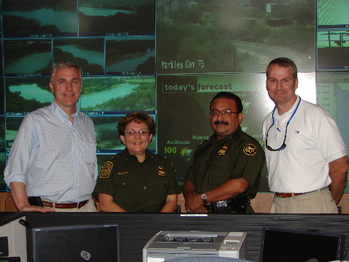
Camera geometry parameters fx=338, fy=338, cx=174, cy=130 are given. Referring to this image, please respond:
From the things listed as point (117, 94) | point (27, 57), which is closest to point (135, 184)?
point (117, 94)

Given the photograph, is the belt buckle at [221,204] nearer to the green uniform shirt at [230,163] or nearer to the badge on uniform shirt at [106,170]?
the green uniform shirt at [230,163]

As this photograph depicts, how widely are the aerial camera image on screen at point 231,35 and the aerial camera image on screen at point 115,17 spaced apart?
0.12 metres

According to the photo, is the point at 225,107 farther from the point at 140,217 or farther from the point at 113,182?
the point at 140,217

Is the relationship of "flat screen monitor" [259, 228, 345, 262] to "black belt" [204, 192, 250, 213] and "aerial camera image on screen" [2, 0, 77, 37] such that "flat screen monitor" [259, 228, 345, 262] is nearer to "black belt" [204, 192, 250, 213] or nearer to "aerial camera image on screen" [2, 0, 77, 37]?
"black belt" [204, 192, 250, 213]

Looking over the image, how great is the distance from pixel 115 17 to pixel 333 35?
2.10m

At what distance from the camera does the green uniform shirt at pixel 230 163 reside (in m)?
2.36

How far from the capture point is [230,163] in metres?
2.43

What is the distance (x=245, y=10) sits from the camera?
3.20 metres

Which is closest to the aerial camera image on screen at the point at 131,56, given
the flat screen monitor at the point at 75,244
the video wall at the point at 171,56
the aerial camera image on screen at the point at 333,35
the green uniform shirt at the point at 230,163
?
the video wall at the point at 171,56

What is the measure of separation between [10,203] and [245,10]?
302 centimetres

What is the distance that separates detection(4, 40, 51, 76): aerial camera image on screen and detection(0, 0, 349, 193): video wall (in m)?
0.01

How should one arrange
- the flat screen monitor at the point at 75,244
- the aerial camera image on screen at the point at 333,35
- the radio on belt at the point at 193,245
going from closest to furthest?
the radio on belt at the point at 193,245 → the flat screen monitor at the point at 75,244 → the aerial camera image on screen at the point at 333,35

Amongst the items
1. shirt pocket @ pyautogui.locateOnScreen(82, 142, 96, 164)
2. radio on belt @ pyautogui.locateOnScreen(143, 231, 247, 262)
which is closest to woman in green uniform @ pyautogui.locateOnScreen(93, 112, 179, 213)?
shirt pocket @ pyautogui.locateOnScreen(82, 142, 96, 164)

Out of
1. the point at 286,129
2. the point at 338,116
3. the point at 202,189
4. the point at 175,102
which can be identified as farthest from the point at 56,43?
the point at 338,116
